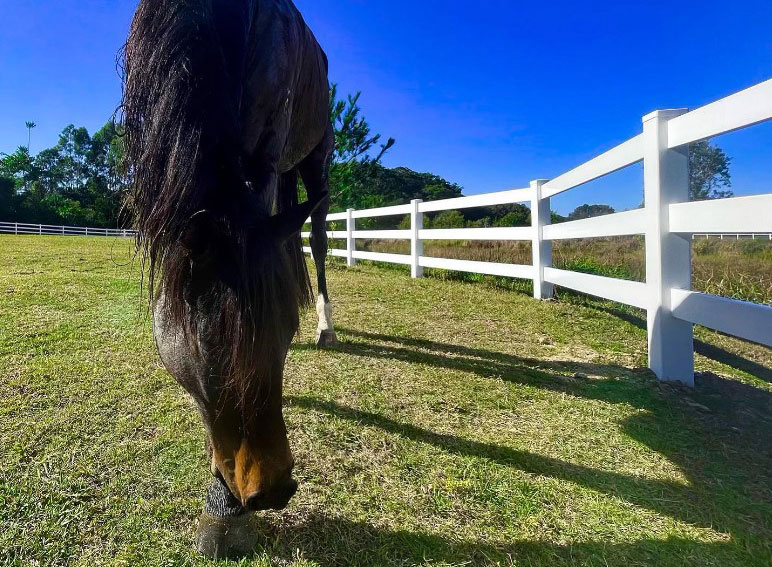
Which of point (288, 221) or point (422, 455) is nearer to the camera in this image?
point (288, 221)

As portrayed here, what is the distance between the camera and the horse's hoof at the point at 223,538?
44.4 inches

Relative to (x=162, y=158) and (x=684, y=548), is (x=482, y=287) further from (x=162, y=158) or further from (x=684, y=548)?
(x=162, y=158)

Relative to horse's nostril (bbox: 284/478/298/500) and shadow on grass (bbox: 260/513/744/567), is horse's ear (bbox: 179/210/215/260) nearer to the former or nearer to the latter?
horse's nostril (bbox: 284/478/298/500)

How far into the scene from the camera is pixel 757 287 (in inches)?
95.5

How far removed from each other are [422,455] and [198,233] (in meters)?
1.28

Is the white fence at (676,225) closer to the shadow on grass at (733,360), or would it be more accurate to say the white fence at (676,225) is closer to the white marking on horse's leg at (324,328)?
the shadow on grass at (733,360)

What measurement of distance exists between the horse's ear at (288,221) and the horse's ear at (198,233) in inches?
4.8

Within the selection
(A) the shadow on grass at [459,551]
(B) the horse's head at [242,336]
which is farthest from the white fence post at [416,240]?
(B) the horse's head at [242,336]

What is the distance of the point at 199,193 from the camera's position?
2.85 ft

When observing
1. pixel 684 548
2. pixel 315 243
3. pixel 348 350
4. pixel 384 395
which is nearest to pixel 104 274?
pixel 315 243

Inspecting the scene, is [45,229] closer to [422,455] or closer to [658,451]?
[422,455]

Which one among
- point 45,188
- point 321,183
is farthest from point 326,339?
point 45,188

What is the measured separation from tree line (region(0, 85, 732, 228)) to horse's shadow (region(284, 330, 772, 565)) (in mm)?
1095

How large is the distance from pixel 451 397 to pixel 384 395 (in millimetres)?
372
